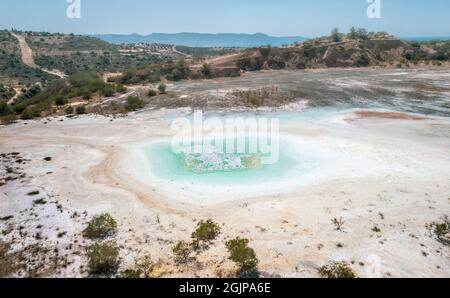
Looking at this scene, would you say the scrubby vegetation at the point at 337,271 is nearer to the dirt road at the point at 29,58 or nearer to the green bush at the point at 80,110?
the green bush at the point at 80,110

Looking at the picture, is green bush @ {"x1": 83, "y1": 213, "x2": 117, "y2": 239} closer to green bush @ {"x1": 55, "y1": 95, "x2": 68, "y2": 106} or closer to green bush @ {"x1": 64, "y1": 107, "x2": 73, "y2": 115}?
green bush @ {"x1": 64, "y1": 107, "x2": 73, "y2": 115}

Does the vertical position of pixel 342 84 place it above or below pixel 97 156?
above

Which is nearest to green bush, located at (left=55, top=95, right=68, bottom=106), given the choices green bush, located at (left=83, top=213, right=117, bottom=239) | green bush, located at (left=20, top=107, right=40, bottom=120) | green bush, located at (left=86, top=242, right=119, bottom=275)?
green bush, located at (left=20, top=107, right=40, bottom=120)

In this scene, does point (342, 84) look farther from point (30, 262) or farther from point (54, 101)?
point (30, 262)

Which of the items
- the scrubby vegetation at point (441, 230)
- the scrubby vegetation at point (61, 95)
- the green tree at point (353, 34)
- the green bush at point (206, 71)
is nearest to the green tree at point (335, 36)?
the green tree at point (353, 34)

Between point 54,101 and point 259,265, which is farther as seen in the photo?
point 54,101

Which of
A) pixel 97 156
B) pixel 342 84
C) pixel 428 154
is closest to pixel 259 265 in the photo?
pixel 97 156

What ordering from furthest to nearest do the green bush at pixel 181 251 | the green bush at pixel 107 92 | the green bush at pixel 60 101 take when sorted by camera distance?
1. the green bush at pixel 107 92
2. the green bush at pixel 60 101
3. the green bush at pixel 181 251
